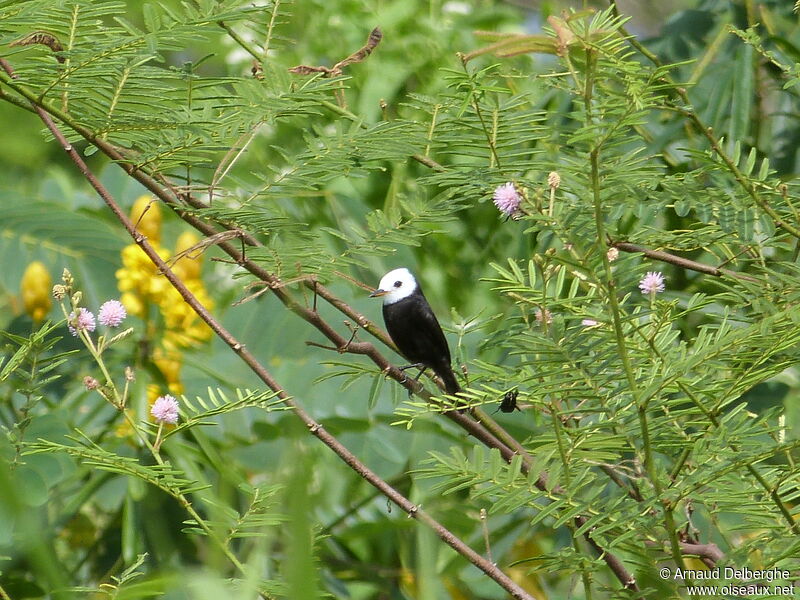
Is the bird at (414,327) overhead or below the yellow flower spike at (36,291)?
overhead

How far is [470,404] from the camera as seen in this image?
3.16 ft

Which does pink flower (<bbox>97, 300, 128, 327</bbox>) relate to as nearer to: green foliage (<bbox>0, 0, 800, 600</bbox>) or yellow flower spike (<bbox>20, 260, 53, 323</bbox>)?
green foliage (<bbox>0, 0, 800, 600</bbox>)

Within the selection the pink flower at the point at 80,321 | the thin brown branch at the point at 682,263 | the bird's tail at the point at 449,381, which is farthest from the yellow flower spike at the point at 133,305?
the thin brown branch at the point at 682,263

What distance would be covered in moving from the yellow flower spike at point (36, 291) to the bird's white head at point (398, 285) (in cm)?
68

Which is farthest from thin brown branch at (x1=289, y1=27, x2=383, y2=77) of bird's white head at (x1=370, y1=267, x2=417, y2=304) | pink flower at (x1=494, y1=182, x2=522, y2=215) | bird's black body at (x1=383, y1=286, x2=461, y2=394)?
bird's white head at (x1=370, y1=267, x2=417, y2=304)

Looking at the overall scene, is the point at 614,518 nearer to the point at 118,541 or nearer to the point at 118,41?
the point at 118,41

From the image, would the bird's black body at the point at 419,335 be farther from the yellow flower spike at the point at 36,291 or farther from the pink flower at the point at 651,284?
the yellow flower spike at the point at 36,291

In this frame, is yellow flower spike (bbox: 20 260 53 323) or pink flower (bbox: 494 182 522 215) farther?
yellow flower spike (bbox: 20 260 53 323)

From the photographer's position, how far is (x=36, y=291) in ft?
6.44

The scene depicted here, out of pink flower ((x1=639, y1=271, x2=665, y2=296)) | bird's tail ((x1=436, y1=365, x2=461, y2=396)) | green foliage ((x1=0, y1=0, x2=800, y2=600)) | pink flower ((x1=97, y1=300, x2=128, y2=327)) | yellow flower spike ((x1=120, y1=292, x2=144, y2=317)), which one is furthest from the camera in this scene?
yellow flower spike ((x1=120, y1=292, x2=144, y2=317))

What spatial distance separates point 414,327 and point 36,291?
809 mm

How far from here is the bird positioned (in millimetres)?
1584

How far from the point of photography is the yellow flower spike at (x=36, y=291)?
1957 millimetres

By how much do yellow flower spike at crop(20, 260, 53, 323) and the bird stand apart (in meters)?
0.70
